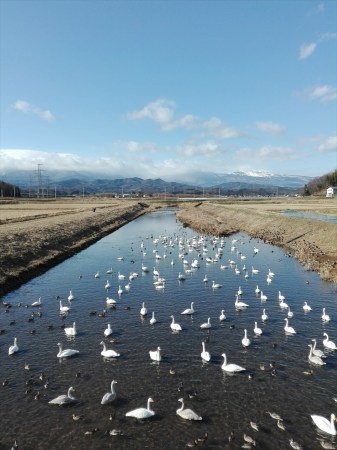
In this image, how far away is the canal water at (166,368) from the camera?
13.5 m

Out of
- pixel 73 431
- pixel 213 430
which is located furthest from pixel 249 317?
pixel 73 431

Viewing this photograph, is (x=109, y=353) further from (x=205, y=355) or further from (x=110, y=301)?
(x=110, y=301)

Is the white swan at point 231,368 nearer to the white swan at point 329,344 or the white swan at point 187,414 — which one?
the white swan at point 187,414

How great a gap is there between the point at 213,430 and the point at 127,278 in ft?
75.0

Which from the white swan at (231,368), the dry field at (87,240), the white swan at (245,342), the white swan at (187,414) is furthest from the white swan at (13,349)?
the dry field at (87,240)

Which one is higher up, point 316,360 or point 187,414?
point 316,360

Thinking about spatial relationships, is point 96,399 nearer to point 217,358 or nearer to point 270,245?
point 217,358

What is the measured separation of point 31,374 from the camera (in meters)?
17.4

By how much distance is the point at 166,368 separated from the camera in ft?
58.5

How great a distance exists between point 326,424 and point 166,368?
700cm

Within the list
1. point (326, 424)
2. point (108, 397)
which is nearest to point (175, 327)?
point (108, 397)

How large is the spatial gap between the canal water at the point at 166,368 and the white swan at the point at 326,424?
0.74ft

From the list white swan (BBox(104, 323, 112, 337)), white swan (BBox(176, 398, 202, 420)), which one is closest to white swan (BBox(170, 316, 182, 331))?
white swan (BBox(104, 323, 112, 337))

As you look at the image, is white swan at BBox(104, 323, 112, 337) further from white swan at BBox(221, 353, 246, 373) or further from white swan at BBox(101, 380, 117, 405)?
white swan at BBox(221, 353, 246, 373)
